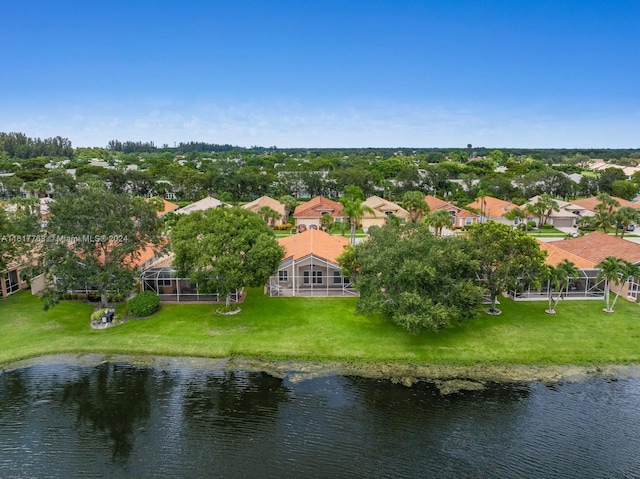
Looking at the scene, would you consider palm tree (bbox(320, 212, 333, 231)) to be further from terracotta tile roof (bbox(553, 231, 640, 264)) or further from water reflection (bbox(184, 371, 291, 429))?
water reflection (bbox(184, 371, 291, 429))

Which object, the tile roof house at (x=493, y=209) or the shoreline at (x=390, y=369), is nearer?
the shoreline at (x=390, y=369)

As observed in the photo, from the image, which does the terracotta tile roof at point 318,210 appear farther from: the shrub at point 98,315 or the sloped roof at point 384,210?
the shrub at point 98,315

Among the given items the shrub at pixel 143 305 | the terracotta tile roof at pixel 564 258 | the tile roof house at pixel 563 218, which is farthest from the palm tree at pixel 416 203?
the shrub at pixel 143 305

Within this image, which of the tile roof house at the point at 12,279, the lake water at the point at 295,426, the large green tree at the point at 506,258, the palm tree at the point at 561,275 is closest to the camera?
the lake water at the point at 295,426

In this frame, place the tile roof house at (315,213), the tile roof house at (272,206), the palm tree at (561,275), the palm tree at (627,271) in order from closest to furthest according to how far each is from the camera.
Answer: the palm tree at (561,275) → the palm tree at (627,271) → the tile roof house at (315,213) → the tile roof house at (272,206)

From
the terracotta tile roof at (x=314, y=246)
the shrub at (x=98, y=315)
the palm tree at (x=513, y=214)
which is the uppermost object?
the palm tree at (x=513, y=214)

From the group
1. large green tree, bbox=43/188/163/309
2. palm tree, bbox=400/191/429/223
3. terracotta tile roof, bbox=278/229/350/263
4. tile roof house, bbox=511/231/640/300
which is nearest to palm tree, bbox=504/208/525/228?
palm tree, bbox=400/191/429/223

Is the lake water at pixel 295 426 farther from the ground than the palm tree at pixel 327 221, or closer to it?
closer to it
